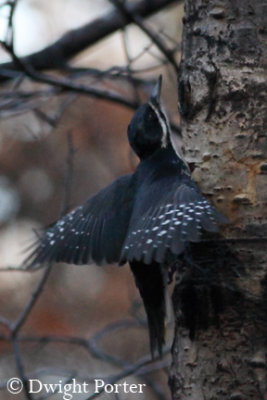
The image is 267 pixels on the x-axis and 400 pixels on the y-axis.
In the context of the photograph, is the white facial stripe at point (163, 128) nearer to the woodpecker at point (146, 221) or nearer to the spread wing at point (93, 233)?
the woodpecker at point (146, 221)

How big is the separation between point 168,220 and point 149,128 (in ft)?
2.40

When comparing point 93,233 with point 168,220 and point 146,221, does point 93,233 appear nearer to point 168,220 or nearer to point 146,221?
point 146,221

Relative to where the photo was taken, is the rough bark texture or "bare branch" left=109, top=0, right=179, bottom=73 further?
"bare branch" left=109, top=0, right=179, bottom=73

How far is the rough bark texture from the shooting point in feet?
8.42

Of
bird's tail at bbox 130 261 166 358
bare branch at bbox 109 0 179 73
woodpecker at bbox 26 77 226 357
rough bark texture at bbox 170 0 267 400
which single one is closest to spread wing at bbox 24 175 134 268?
woodpecker at bbox 26 77 226 357

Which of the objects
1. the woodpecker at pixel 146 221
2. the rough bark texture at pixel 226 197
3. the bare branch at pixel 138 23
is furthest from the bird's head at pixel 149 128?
the rough bark texture at pixel 226 197

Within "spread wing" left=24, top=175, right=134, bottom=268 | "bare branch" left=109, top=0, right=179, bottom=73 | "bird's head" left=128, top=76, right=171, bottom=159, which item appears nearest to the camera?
"spread wing" left=24, top=175, right=134, bottom=268

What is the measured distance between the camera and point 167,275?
10.1 feet

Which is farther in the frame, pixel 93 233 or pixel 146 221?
pixel 93 233

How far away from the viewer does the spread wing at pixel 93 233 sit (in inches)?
121

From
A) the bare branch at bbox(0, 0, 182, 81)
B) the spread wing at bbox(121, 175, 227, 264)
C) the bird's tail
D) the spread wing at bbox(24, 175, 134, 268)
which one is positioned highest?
the bare branch at bbox(0, 0, 182, 81)

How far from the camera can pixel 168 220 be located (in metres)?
2.70

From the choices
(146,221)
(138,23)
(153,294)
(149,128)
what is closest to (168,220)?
(146,221)

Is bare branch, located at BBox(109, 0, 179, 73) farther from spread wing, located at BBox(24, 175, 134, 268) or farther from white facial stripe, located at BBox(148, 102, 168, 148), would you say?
spread wing, located at BBox(24, 175, 134, 268)
